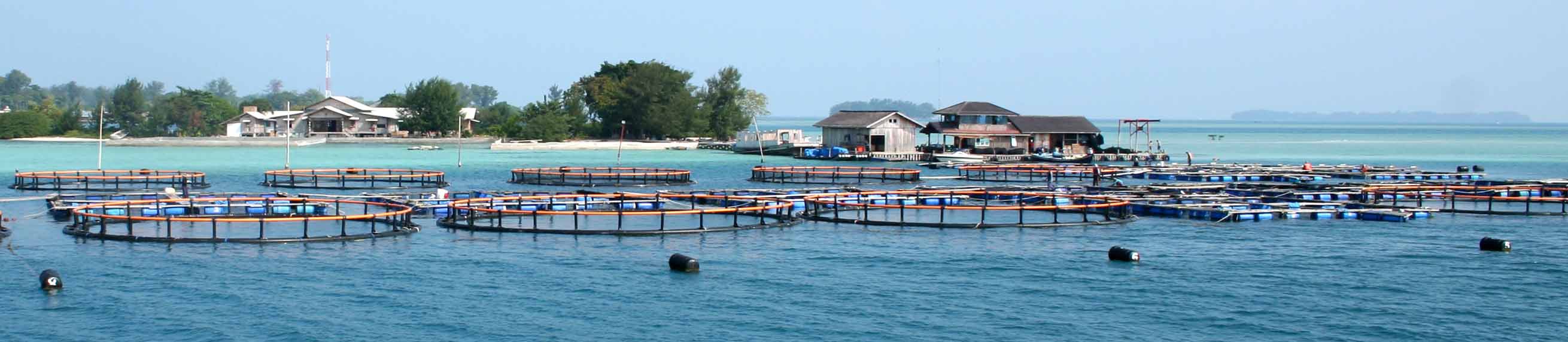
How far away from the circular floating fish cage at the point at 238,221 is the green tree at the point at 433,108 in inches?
3585

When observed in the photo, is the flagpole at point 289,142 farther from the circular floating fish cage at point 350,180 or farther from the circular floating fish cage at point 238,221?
the circular floating fish cage at point 238,221

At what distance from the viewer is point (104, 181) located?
66.9 metres

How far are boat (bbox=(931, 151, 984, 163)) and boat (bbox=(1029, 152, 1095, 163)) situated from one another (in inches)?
155

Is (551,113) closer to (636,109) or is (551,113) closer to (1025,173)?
(636,109)

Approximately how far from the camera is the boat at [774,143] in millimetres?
118188

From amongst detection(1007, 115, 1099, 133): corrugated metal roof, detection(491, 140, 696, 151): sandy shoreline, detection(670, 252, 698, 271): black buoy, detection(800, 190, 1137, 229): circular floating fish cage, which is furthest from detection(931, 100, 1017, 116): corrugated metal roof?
detection(670, 252, 698, 271): black buoy

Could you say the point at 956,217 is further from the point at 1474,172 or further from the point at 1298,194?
the point at 1474,172

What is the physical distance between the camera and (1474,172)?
291 ft

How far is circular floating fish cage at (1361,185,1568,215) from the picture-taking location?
55.6 meters

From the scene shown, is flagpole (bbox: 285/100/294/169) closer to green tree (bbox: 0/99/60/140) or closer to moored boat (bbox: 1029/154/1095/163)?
green tree (bbox: 0/99/60/140)

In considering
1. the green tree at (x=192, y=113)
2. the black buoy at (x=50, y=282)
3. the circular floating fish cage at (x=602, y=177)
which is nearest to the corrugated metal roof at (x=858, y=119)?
the circular floating fish cage at (x=602, y=177)

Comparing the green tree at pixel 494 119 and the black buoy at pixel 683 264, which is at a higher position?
the green tree at pixel 494 119

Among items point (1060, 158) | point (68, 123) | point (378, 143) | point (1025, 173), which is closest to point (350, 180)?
point (1025, 173)

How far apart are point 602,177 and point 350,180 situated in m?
12.4
